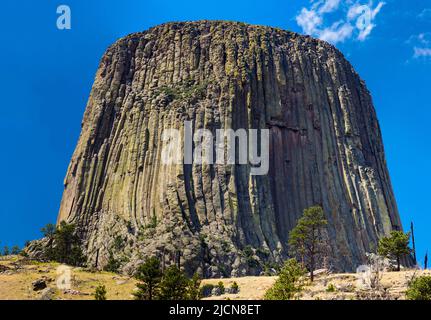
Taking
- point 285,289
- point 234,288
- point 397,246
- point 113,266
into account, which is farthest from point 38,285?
point 397,246

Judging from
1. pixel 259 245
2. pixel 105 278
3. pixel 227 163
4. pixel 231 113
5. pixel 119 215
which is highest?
pixel 231 113

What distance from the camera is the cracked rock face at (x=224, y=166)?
308ft

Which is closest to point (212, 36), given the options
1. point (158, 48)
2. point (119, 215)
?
point (158, 48)

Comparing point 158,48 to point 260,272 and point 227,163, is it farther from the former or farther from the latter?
point 260,272

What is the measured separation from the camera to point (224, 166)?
102 m

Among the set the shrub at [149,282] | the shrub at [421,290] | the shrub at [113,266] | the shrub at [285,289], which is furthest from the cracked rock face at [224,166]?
the shrub at [421,290]

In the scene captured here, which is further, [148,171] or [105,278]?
[148,171]

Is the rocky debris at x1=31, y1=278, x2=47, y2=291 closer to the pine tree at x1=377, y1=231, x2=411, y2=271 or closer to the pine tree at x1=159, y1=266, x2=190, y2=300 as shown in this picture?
the pine tree at x1=159, y1=266, x2=190, y2=300

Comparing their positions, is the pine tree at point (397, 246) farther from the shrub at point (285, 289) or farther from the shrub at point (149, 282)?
the shrub at point (149, 282)

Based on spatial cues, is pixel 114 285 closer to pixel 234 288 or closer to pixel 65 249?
pixel 234 288

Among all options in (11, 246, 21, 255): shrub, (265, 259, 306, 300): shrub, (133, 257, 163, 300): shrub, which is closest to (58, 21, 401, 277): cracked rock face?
(11, 246, 21, 255): shrub

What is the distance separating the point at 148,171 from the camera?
104m

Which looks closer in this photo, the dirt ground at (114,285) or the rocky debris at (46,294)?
the dirt ground at (114,285)
